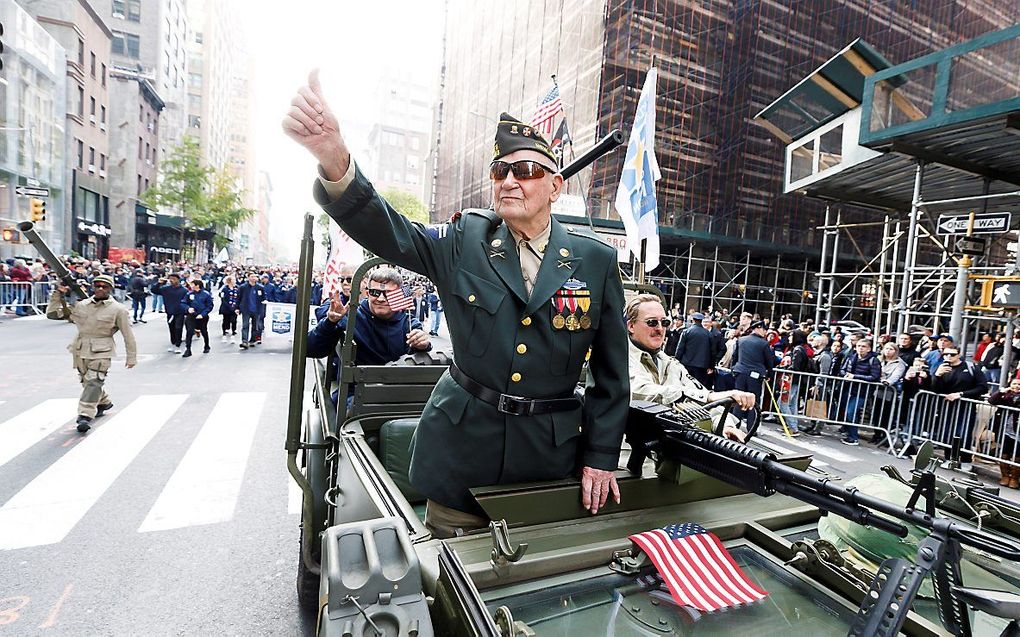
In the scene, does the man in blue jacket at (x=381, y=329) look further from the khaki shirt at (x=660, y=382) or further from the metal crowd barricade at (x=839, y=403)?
the metal crowd barricade at (x=839, y=403)

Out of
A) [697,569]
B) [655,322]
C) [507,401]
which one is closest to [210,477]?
[655,322]

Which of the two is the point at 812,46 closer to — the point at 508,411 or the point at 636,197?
the point at 636,197

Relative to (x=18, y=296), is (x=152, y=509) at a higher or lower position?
lower

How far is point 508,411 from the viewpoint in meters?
2.12

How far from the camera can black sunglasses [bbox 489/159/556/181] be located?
217 centimetres

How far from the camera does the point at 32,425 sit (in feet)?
22.4

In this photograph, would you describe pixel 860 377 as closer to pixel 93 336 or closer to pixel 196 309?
pixel 93 336

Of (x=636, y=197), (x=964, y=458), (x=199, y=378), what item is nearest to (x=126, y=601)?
(x=636, y=197)

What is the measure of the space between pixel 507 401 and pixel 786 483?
939 mm

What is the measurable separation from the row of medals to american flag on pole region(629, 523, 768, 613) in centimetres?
75

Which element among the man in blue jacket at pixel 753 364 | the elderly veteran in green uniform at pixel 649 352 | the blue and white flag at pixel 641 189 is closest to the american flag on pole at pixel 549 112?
the blue and white flag at pixel 641 189

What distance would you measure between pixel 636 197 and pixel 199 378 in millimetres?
7973

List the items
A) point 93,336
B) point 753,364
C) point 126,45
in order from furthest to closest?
point 126,45
point 753,364
point 93,336

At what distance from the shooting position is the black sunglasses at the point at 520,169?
2.17m
